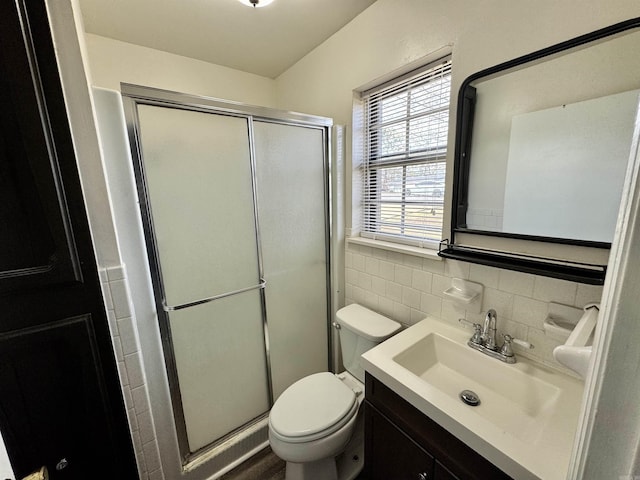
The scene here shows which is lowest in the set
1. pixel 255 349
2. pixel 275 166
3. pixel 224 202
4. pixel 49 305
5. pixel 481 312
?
pixel 255 349

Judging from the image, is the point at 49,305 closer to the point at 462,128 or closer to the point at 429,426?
the point at 429,426

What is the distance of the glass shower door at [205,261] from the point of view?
3.77ft

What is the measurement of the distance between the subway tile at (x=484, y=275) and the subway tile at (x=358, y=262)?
0.66 m

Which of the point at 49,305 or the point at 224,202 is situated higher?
the point at 224,202

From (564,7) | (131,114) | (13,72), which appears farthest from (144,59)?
(564,7)

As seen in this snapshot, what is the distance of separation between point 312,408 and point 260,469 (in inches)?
24.5

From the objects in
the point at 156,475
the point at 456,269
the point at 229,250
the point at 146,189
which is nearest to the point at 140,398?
the point at 156,475

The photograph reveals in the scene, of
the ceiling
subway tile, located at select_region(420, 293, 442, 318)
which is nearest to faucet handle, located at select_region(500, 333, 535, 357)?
subway tile, located at select_region(420, 293, 442, 318)

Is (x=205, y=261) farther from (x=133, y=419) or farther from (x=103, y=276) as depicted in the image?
(x=133, y=419)

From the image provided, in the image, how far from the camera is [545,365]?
993mm

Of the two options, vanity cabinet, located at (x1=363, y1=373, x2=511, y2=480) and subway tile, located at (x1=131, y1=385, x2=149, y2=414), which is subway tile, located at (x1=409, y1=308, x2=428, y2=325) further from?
subway tile, located at (x1=131, y1=385, x2=149, y2=414)

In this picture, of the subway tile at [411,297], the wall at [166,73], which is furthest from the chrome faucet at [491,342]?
the wall at [166,73]

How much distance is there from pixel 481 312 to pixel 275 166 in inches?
49.8

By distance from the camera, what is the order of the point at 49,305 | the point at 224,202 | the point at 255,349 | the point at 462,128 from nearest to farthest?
the point at 49,305
the point at 462,128
the point at 224,202
the point at 255,349
